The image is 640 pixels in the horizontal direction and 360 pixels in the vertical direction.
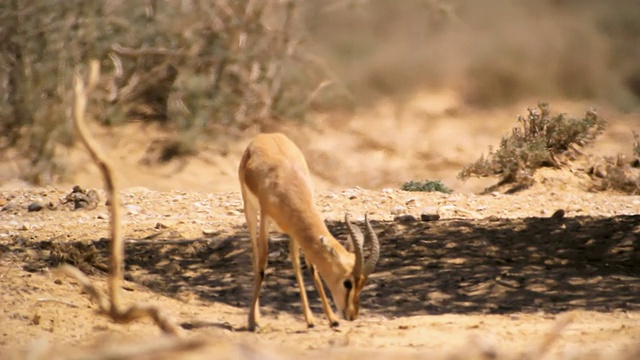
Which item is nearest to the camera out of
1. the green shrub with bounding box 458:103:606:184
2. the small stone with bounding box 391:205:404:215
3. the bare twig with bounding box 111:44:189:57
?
the small stone with bounding box 391:205:404:215

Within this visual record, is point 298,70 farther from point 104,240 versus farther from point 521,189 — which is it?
point 104,240

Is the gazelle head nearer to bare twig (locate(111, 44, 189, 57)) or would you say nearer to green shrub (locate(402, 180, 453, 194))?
green shrub (locate(402, 180, 453, 194))

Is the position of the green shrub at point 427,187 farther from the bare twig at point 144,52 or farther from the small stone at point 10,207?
the bare twig at point 144,52

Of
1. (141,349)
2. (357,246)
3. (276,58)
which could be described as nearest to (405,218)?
(357,246)

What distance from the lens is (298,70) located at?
18188mm

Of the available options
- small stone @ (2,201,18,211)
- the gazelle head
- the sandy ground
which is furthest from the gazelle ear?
small stone @ (2,201,18,211)

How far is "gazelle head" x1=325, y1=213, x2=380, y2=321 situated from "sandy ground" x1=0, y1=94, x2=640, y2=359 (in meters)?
0.20

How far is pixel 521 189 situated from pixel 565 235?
3051 mm

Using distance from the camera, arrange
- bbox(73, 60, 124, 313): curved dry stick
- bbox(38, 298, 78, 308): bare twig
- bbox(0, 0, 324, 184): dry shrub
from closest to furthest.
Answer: bbox(73, 60, 124, 313): curved dry stick
bbox(38, 298, 78, 308): bare twig
bbox(0, 0, 324, 184): dry shrub

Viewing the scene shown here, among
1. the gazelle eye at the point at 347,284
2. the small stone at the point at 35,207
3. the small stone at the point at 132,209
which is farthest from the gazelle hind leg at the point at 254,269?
the small stone at the point at 35,207

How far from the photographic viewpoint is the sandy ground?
6.30 metres

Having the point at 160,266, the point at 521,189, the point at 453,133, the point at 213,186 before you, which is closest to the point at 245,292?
the point at 160,266

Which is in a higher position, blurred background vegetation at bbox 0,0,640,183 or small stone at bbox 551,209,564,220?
blurred background vegetation at bbox 0,0,640,183

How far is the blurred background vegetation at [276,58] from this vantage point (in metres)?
16.1
